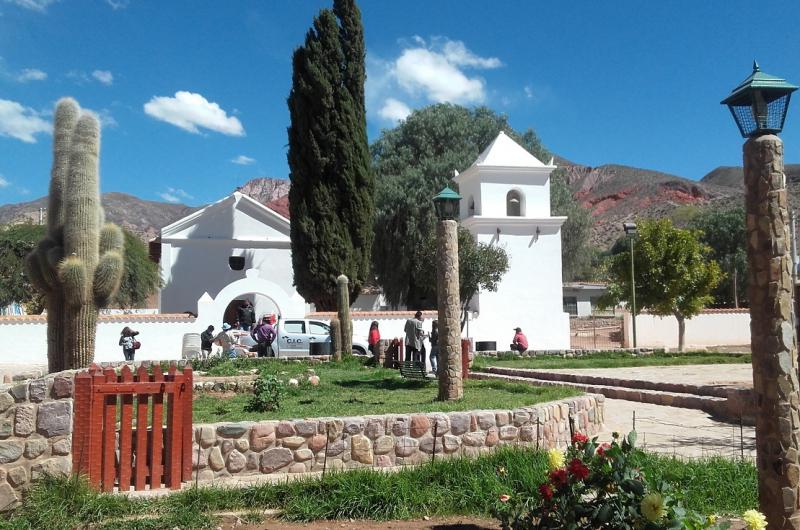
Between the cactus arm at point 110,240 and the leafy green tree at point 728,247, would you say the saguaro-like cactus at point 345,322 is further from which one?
the leafy green tree at point 728,247

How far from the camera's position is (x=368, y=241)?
3130cm

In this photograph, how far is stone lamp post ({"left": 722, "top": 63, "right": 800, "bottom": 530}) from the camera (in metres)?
4.64

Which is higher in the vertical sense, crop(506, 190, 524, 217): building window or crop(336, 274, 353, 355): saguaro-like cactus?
crop(506, 190, 524, 217): building window

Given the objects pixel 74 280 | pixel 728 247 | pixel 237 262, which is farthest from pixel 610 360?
pixel 728 247

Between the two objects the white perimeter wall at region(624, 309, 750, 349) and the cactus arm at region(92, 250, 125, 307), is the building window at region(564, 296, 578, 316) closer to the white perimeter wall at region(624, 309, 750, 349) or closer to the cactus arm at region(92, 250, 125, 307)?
the white perimeter wall at region(624, 309, 750, 349)

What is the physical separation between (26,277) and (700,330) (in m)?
35.3

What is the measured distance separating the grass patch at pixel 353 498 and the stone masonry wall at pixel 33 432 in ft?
0.49

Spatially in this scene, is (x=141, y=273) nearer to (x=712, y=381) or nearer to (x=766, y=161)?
(x=712, y=381)

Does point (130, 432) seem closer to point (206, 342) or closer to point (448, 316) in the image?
point (448, 316)

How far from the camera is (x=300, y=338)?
22781 millimetres

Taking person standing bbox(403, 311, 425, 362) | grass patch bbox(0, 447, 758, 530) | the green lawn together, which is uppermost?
person standing bbox(403, 311, 425, 362)

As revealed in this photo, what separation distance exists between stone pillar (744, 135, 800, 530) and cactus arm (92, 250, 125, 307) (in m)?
11.3

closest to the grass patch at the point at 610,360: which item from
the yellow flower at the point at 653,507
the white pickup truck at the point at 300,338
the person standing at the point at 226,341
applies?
the white pickup truck at the point at 300,338

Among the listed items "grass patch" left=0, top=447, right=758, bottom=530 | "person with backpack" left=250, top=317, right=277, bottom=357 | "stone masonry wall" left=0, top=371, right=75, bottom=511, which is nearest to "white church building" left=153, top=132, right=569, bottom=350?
"person with backpack" left=250, top=317, right=277, bottom=357
